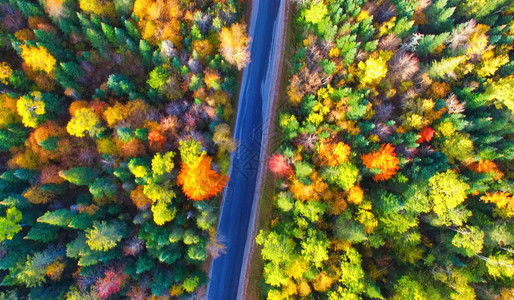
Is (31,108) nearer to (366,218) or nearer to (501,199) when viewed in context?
(366,218)

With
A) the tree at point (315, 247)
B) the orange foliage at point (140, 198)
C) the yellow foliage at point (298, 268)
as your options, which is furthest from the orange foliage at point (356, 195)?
the orange foliage at point (140, 198)

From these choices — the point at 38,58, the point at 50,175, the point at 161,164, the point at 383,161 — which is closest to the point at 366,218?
the point at 383,161

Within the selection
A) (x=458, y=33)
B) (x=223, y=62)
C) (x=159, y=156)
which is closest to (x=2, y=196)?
(x=159, y=156)

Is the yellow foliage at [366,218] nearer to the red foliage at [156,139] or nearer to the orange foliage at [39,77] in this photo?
the red foliage at [156,139]

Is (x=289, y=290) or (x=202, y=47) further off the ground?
(x=202, y=47)

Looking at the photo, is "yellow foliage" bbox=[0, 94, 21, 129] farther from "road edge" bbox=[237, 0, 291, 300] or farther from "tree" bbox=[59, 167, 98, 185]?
"road edge" bbox=[237, 0, 291, 300]
